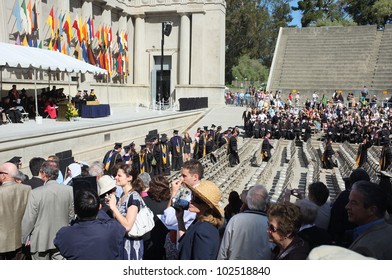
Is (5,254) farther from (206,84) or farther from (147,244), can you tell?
(206,84)

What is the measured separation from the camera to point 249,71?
54.9 meters

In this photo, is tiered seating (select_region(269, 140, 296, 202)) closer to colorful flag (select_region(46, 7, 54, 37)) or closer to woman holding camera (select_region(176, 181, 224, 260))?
woman holding camera (select_region(176, 181, 224, 260))

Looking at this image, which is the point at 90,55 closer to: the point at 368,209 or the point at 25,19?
the point at 25,19

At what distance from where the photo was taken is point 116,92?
31.3m

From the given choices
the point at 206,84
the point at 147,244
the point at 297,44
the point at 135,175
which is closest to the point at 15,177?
the point at 135,175

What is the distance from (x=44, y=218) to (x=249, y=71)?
52318 millimetres

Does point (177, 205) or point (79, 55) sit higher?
point (79, 55)

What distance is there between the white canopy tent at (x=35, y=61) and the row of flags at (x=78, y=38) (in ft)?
10.9

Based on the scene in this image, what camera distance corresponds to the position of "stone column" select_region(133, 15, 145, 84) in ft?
115

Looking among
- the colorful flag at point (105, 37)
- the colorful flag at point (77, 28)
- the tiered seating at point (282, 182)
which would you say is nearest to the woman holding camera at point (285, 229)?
the tiered seating at point (282, 182)

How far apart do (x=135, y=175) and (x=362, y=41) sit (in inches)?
1601

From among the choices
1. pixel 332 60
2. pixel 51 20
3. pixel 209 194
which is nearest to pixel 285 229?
pixel 209 194

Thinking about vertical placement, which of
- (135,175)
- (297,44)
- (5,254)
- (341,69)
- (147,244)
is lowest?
(5,254)

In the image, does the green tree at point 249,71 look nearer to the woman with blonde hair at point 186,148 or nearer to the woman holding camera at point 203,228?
the woman with blonde hair at point 186,148
